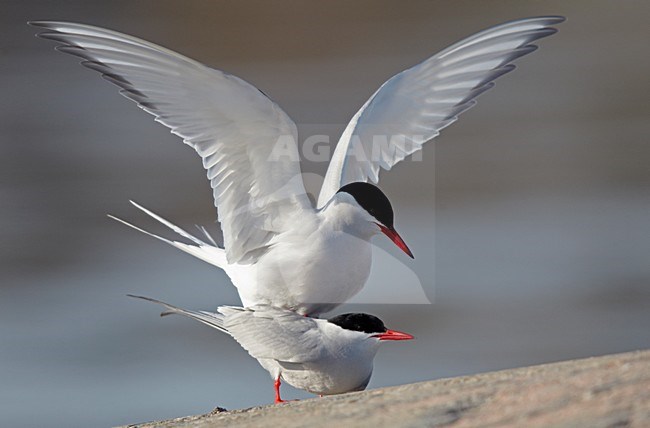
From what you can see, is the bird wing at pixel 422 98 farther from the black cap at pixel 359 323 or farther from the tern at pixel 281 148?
the black cap at pixel 359 323

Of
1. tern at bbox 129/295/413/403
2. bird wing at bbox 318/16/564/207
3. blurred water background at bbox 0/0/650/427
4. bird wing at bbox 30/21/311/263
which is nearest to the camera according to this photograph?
tern at bbox 129/295/413/403

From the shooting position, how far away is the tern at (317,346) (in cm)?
402

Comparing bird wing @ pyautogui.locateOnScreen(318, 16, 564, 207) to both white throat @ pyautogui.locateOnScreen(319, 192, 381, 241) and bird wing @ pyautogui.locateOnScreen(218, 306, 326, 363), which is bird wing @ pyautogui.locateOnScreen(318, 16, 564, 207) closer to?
white throat @ pyautogui.locateOnScreen(319, 192, 381, 241)

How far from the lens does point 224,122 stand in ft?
Result: 15.1

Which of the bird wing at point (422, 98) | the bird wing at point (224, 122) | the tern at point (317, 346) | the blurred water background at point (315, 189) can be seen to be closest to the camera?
the tern at point (317, 346)

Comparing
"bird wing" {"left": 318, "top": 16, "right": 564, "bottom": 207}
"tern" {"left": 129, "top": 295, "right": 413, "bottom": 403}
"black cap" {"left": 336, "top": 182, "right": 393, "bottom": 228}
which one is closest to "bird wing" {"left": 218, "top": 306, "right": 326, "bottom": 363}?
"tern" {"left": 129, "top": 295, "right": 413, "bottom": 403}

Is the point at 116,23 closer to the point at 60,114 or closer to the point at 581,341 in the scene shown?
the point at 60,114

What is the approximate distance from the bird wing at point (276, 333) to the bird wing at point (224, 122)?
0.53 meters

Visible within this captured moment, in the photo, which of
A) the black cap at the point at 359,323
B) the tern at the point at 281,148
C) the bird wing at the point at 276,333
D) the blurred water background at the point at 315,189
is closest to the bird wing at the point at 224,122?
the tern at the point at 281,148

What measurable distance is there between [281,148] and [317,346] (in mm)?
853

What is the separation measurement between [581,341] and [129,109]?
4531 mm

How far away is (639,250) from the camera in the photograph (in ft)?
24.9

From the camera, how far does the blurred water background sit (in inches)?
267

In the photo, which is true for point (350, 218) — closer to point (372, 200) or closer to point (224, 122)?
point (372, 200)
